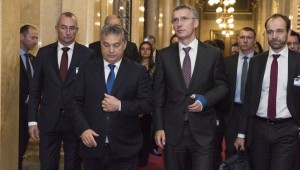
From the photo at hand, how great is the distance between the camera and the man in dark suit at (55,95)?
4.84 metres

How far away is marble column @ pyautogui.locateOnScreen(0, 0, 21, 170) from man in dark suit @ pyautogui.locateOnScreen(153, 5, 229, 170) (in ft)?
3.83

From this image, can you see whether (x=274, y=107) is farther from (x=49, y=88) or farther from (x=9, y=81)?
(x=9, y=81)

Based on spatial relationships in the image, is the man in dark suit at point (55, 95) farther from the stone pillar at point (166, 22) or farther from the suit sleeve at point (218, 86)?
the stone pillar at point (166, 22)

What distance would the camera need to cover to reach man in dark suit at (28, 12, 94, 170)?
4.84m

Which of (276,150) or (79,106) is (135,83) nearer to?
(79,106)

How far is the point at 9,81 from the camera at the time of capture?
4133mm

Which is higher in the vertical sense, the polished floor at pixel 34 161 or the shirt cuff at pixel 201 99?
the shirt cuff at pixel 201 99

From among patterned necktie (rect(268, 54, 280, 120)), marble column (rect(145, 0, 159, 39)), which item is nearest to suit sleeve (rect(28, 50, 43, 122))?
patterned necktie (rect(268, 54, 280, 120))

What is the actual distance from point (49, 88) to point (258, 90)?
76.5 inches

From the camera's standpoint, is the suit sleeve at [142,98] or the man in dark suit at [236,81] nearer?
the suit sleeve at [142,98]

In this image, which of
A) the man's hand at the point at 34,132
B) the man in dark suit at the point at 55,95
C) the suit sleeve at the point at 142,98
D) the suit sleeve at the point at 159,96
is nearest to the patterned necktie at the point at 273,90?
the suit sleeve at the point at 159,96

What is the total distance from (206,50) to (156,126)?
0.75 metres

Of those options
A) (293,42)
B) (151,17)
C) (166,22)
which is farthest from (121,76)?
(166,22)

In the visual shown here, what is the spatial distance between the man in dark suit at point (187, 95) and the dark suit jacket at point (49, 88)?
1.01 metres
